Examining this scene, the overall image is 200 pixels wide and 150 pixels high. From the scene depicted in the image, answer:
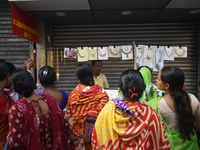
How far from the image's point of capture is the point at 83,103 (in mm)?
2436

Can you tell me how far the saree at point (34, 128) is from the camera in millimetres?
1667

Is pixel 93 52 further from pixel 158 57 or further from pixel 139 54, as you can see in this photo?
pixel 158 57

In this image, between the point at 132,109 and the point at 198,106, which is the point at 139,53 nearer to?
the point at 198,106

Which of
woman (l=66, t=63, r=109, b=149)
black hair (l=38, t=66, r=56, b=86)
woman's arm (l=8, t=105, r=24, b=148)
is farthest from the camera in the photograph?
black hair (l=38, t=66, r=56, b=86)

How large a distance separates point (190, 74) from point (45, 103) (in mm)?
5148

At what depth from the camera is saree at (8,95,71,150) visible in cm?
167

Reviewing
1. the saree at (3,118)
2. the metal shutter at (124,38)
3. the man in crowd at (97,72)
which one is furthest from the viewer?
the metal shutter at (124,38)

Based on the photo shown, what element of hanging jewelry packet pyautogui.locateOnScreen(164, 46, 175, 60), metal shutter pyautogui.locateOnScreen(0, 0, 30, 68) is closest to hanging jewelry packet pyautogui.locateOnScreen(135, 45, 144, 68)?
hanging jewelry packet pyautogui.locateOnScreen(164, 46, 175, 60)

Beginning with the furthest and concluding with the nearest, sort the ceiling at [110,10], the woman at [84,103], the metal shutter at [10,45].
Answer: the metal shutter at [10,45] → the ceiling at [110,10] → the woman at [84,103]

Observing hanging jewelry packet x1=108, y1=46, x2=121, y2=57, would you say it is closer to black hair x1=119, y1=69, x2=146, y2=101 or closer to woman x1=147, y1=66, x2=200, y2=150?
woman x1=147, y1=66, x2=200, y2=150

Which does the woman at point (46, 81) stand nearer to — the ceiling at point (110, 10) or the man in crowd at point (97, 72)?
the ceiling at point (110, 10)

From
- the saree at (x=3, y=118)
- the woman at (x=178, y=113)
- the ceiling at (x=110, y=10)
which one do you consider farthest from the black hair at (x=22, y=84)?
the ceiling at (x=110, y=10)

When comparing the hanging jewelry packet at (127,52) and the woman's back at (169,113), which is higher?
the hanging jewelry packet at (127,52)

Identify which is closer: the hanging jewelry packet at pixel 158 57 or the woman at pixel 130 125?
the woman at pixel 130 125
